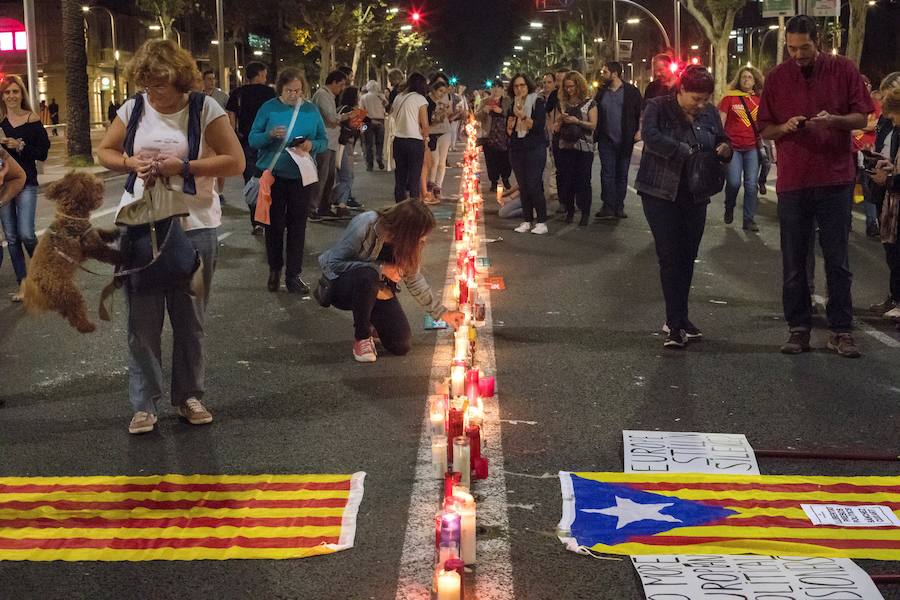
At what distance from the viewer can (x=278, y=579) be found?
3951 mm

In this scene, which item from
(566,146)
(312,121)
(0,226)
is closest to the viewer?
(0,226)

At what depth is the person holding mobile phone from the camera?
990 centimetres

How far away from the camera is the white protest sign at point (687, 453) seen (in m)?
5.14

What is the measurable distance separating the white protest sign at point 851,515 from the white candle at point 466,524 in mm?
1409

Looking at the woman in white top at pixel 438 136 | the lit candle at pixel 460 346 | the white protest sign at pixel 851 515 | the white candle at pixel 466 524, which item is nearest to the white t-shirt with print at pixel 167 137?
the lit candle at pixel 460 346

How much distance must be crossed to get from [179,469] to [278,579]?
4.62ft

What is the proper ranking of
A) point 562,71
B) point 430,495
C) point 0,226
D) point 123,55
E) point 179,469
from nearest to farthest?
point 430,495 → point 179,469 → point 0,226 → point 562,71 → point 123,55

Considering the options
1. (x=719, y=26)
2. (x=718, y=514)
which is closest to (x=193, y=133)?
(x=718, y=514)

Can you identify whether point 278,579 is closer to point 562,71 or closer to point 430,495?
point 430,495

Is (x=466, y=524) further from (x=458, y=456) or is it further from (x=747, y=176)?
(x=747, y=176)

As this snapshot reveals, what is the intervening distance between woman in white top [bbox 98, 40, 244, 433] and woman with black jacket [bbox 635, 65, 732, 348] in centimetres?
310

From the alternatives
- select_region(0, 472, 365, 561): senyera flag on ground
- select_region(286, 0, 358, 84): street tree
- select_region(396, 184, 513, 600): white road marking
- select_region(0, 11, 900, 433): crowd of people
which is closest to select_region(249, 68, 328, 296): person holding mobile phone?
select_region(0, 11, 900, 433): crowd of people

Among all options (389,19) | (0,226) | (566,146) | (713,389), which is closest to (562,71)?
(566,146)

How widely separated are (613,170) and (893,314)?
7.61 meters
